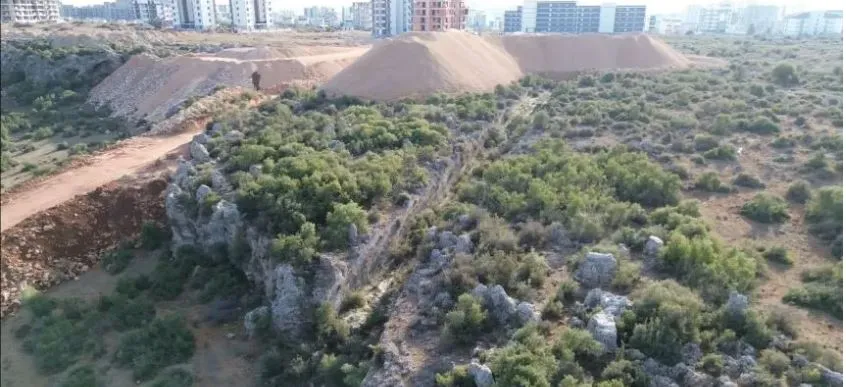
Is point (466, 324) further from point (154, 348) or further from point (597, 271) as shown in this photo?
point (154, 348)

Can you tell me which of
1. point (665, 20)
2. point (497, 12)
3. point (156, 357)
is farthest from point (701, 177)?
point (665, 20)

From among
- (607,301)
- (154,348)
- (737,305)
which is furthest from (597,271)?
(154,348)

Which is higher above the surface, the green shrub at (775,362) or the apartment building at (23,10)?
the apartment building at (23,10)

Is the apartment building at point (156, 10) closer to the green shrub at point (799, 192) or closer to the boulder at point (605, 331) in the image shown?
the green shrub at point (799, 192)

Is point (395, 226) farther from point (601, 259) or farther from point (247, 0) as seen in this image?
point (247, 0)

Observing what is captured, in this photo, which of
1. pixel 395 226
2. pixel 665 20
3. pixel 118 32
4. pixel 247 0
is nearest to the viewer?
pixel 395 226

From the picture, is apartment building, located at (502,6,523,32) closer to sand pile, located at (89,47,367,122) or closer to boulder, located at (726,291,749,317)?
sand pile, located at (89,47,367,122)

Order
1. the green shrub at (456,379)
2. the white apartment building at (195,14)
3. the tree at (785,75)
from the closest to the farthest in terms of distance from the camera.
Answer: the green shrub at (456,379)
the tree at (785,75)
the white apartment building at (195,14)

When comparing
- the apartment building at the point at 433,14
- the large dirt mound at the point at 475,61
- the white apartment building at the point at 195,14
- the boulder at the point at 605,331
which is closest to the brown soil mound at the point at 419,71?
the large dirt mound at the point at 475,61
